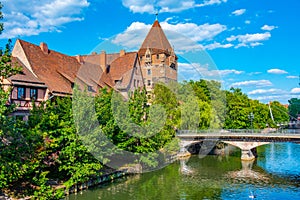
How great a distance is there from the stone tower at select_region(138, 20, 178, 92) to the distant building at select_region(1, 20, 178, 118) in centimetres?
1373

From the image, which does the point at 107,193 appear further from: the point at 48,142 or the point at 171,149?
the point at 171,149

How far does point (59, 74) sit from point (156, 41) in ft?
106

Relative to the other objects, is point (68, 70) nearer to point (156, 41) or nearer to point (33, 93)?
point (33, 93)

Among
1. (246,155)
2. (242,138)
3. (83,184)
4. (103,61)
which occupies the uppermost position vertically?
(103,61)

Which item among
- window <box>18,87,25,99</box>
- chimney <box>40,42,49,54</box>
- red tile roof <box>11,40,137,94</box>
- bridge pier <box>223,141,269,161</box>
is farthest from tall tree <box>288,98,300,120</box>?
window <box>18,87,25,99</box>

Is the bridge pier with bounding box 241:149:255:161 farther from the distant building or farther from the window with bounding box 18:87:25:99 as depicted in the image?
the window with bounding box 18:87:25:99

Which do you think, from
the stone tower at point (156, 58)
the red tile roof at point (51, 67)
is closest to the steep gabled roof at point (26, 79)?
the red tile roof at point (51, 67)

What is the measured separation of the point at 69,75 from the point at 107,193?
14.7 m

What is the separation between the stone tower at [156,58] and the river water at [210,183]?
25.0 m

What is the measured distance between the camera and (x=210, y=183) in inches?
1094

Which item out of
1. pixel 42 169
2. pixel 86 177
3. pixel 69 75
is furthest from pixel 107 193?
pixel 69 75

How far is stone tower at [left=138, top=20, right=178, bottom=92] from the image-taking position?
60.0 m

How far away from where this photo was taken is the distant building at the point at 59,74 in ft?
84.2

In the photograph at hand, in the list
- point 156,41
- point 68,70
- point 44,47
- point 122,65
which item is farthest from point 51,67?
point 156,41
